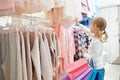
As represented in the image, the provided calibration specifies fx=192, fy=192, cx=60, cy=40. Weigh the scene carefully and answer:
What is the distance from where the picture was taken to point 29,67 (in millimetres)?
1396

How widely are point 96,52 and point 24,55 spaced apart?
53.7 inches

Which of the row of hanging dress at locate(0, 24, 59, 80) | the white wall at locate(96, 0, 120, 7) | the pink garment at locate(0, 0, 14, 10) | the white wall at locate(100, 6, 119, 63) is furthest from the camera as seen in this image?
the white wall at locate(100, 6, 119, 63)

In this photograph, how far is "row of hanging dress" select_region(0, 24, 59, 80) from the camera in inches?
52.8

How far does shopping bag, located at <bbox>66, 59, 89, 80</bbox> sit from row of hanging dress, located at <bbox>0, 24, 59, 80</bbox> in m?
0.71

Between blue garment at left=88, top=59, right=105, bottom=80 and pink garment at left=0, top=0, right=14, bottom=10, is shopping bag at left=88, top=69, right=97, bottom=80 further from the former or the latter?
pink garment at left=0, top=0, right=14, bottom=10

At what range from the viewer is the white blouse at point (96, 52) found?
2512 millimetres

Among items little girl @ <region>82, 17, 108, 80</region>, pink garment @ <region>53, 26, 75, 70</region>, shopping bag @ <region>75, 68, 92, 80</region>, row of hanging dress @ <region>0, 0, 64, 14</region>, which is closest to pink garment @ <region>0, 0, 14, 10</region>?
row of hanging dress @ <region>0, 0, 64, 14</region>

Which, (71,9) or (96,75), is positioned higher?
(71,9)

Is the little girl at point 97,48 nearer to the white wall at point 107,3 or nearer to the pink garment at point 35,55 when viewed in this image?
the pink garment at point 35,55

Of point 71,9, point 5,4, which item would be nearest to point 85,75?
point 71,9

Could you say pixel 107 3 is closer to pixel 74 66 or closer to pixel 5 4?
pixel 74 66

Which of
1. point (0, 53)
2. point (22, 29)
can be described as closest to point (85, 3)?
point (22, 29)

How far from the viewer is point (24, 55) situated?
1371 mm

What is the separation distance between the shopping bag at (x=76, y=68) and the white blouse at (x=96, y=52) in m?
0.17
